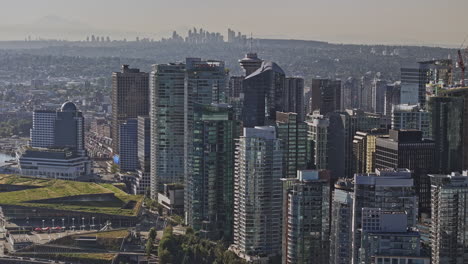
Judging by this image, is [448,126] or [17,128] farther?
[17,128]

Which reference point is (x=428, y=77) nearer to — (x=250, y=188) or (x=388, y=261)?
(x=250, y=188)

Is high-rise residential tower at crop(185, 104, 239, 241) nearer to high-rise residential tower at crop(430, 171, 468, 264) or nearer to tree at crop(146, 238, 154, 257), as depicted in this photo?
tree at crop(146, 238, 154, 257)

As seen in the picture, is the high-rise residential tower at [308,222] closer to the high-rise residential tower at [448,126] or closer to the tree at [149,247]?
the tree at [149,247]

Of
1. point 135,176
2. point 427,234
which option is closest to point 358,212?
point 427,234

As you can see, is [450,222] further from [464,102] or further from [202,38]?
[202,38]

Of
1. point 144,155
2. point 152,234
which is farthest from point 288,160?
point 144,155
